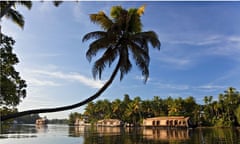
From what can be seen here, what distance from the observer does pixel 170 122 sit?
8838cm

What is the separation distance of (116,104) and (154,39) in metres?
112

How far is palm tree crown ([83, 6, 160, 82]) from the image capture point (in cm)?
1170

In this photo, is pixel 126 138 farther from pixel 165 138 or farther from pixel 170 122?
pixel 170 122

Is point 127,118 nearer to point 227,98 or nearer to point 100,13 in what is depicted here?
point 227,98

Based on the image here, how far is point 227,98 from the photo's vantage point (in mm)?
Answer: 90750

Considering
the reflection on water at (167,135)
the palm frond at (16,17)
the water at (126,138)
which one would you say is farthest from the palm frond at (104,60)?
the reflection on water at (167,135)

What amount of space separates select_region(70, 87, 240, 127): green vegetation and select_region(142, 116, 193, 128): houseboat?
323 inches

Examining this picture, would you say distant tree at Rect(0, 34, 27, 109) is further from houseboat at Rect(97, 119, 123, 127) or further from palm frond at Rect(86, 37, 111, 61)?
houseboat at Rect(97, 119, 123, 127)

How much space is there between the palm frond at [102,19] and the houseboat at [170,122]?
251ft

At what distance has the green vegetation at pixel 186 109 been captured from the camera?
3519 inches

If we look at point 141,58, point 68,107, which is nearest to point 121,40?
A: point 141,58

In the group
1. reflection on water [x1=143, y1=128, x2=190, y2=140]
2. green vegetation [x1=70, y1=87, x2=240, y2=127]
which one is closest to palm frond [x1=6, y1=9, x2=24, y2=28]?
reflection on water [x1=143, y1=128, x2=190, y2=140]

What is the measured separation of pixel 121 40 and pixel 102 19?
1412 mm

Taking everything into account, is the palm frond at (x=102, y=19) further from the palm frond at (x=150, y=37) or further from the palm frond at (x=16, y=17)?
the palm frond at (x=16, y=17)
